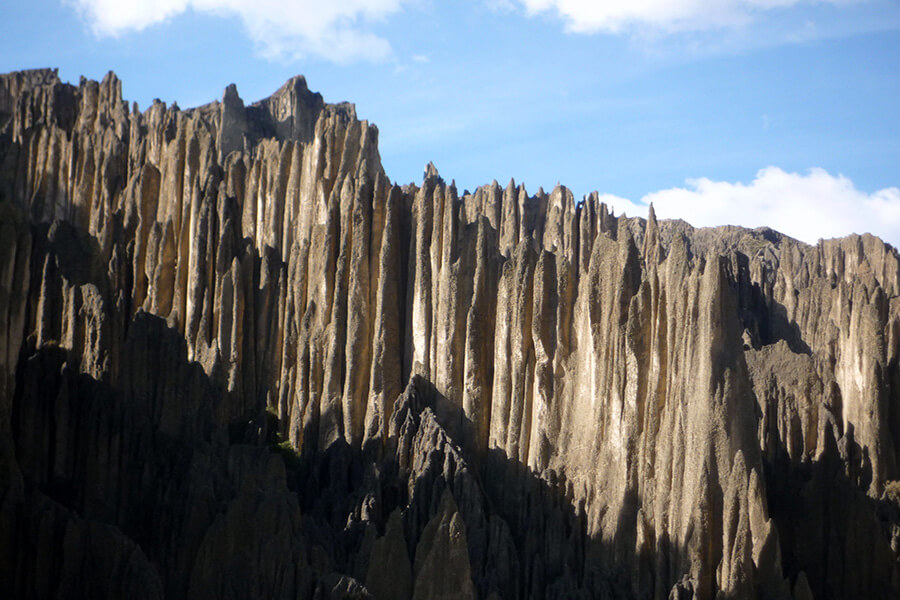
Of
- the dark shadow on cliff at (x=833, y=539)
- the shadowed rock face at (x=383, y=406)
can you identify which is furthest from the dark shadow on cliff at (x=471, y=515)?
the dark shadow on cliff at (x=833, y=539)

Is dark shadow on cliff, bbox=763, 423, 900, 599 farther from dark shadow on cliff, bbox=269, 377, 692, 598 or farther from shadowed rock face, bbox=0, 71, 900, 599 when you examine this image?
dark shadow on cliff, bbox=269, 377, 692, 598

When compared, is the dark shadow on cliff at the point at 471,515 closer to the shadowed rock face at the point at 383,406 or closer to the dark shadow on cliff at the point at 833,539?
the shadowed rock face at the point at 383,406

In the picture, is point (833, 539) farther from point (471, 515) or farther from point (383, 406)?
point (383, 406)

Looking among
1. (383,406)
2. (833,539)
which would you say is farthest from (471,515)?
(833,539)

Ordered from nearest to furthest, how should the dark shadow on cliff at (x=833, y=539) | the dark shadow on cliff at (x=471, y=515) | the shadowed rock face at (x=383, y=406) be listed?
the shadowed rock face at (x=383, y=406) → the dark shadow on cliff at (x=471, y=515) → the dark shadow on cliff at (x=833, y=539)

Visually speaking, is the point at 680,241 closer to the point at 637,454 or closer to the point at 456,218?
the point at 637,454

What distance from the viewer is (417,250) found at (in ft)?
150

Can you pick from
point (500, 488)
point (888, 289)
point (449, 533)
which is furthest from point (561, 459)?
point (888, 289)

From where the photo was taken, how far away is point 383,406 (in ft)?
143

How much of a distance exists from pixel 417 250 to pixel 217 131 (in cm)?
2450

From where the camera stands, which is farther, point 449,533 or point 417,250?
point 417,250

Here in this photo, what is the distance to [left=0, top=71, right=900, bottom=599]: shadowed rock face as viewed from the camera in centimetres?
3209

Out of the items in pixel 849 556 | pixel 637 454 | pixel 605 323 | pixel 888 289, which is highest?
pixel 888 289

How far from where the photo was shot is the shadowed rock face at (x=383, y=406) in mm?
32094
